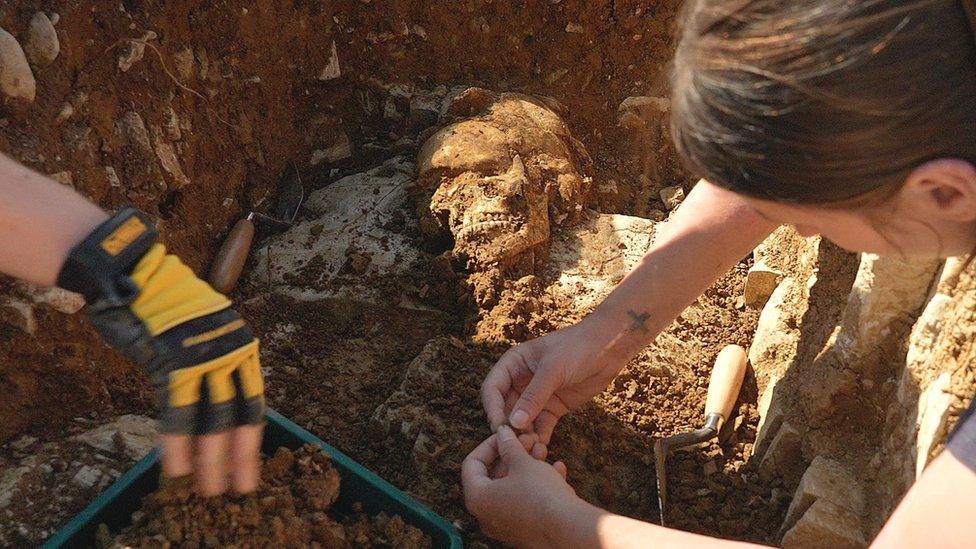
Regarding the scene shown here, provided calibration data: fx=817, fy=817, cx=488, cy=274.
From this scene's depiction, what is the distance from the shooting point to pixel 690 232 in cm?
174

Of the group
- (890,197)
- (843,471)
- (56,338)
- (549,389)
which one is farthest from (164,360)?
(843,471)

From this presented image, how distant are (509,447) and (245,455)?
55 cm

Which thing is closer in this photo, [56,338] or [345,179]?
[56,338]

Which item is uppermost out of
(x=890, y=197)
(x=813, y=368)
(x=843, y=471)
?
(x=890, y=197)

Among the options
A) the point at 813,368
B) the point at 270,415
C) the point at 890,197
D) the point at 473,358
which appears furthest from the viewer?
the point at 473,358

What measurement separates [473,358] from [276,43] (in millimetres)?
1220

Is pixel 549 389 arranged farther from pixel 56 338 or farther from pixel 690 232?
pixel 56 338

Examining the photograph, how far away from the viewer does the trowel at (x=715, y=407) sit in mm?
1843

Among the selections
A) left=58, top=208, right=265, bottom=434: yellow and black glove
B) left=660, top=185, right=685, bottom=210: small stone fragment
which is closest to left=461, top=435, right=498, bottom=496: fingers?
left=58, top=208, right=265, bottom=434: yellow and black glove

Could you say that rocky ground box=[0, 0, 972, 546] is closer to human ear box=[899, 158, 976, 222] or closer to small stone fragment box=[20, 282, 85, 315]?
small stone fragment box=[20, 282, 85, 315]

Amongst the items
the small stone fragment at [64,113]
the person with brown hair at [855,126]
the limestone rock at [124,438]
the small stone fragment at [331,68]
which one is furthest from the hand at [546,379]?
the small stone fragment at [331,68]

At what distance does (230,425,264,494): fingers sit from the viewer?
1.27 metres

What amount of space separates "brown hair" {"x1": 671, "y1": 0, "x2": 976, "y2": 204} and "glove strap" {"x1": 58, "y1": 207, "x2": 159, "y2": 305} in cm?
83

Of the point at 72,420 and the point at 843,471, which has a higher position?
the point at 843,471
